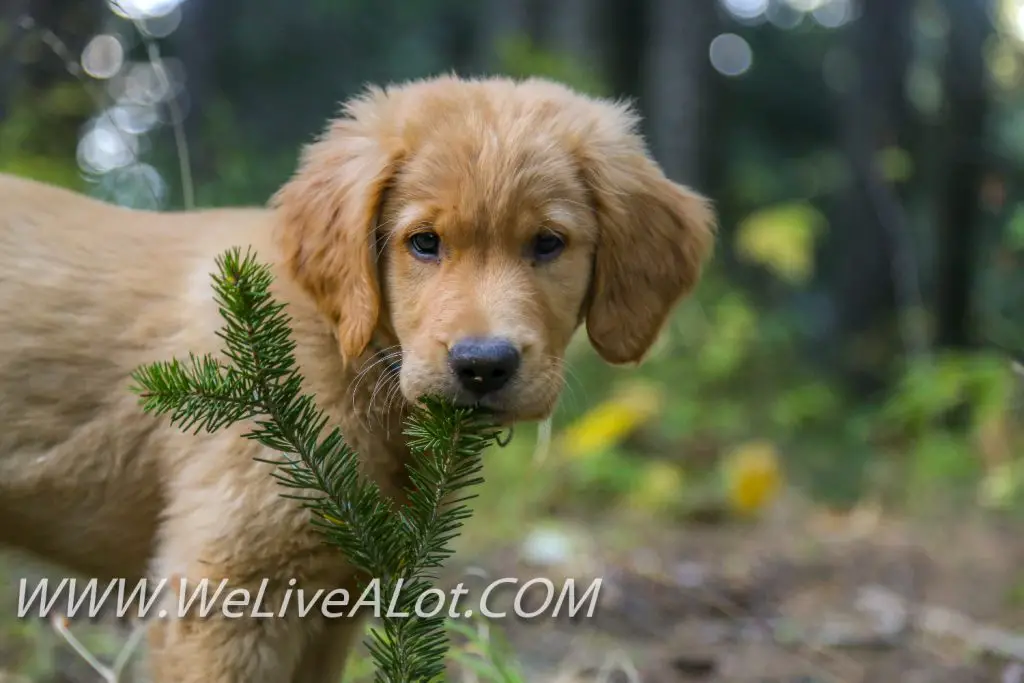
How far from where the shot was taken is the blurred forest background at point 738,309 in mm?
4832

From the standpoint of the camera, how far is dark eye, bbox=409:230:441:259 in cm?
275

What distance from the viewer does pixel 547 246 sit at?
9.30 feet

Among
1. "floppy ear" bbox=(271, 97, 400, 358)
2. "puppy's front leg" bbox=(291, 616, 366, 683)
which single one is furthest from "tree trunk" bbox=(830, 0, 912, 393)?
"puppy's front leg" bbox=(291, 616, 366, 683)

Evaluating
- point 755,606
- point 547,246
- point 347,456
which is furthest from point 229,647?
point 755,606

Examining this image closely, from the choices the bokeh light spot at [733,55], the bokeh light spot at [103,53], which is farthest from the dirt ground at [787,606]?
the bokeh light spot at [733,55]

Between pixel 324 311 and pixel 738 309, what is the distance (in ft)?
24.0

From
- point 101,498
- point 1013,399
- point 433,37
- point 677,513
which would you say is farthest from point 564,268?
point 433,37

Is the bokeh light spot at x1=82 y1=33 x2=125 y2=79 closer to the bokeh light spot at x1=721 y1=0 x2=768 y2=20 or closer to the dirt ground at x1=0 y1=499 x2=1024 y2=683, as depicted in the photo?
the dirt ground at x1=0 y1=499 x2=1024 y2=683

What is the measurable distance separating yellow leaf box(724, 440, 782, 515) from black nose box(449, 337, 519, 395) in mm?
5071

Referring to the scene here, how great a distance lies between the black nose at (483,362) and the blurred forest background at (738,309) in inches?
36.8

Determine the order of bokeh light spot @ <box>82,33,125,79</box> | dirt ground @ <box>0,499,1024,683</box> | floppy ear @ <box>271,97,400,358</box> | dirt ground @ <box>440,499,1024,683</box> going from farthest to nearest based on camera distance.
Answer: bokeh light spot @ <box>82,33,125,79</box> < dirt ground @ <box>440,499,1024,683</box> < dirt ground @ <box>0,499,1024,683</box> < floppy ear @ <box>271,97,400,358</box>

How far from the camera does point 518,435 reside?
743 cm

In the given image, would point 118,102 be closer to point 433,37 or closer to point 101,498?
point 101,498

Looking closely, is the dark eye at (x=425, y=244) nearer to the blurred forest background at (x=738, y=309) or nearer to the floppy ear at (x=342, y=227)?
the floppy ear at (x=342, y=227)
